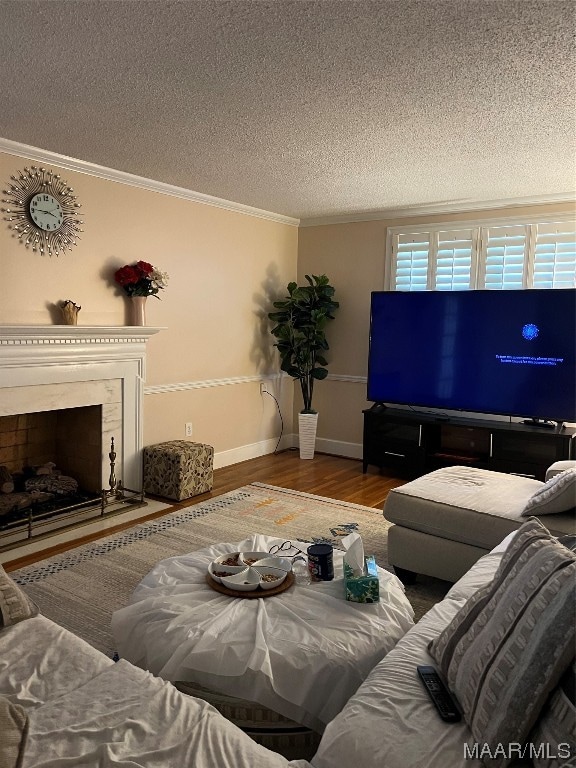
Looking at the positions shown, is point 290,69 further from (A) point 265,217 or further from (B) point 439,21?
(A) point 265,217

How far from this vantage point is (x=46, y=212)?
3.85 metres

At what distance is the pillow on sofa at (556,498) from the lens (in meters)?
2.62

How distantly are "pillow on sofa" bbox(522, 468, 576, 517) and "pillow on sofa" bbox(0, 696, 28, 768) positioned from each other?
2359 millimetres

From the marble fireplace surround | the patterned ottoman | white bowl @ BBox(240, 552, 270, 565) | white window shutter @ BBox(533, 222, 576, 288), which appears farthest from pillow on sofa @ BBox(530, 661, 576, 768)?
white window shutter @ BBox(533, 222, 576, 288)

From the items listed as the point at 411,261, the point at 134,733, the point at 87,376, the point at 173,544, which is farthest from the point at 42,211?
the point at 134,733

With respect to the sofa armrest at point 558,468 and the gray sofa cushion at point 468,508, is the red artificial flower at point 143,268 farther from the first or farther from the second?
the sofa armrest at point 558,468

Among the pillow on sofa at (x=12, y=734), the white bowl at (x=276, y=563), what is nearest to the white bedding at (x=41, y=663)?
the pillow on sofa at (x=12, y=734)

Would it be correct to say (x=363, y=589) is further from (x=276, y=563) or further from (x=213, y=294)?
(x=213, y=294)

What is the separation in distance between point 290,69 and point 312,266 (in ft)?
12.3

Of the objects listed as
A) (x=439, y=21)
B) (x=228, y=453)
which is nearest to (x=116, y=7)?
(x=439, y=21)

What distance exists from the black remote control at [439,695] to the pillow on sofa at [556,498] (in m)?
1.42

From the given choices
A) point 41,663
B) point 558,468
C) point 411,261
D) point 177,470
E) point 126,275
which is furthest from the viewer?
point 411,261

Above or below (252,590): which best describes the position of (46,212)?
above

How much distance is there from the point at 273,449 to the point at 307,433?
55 cm
